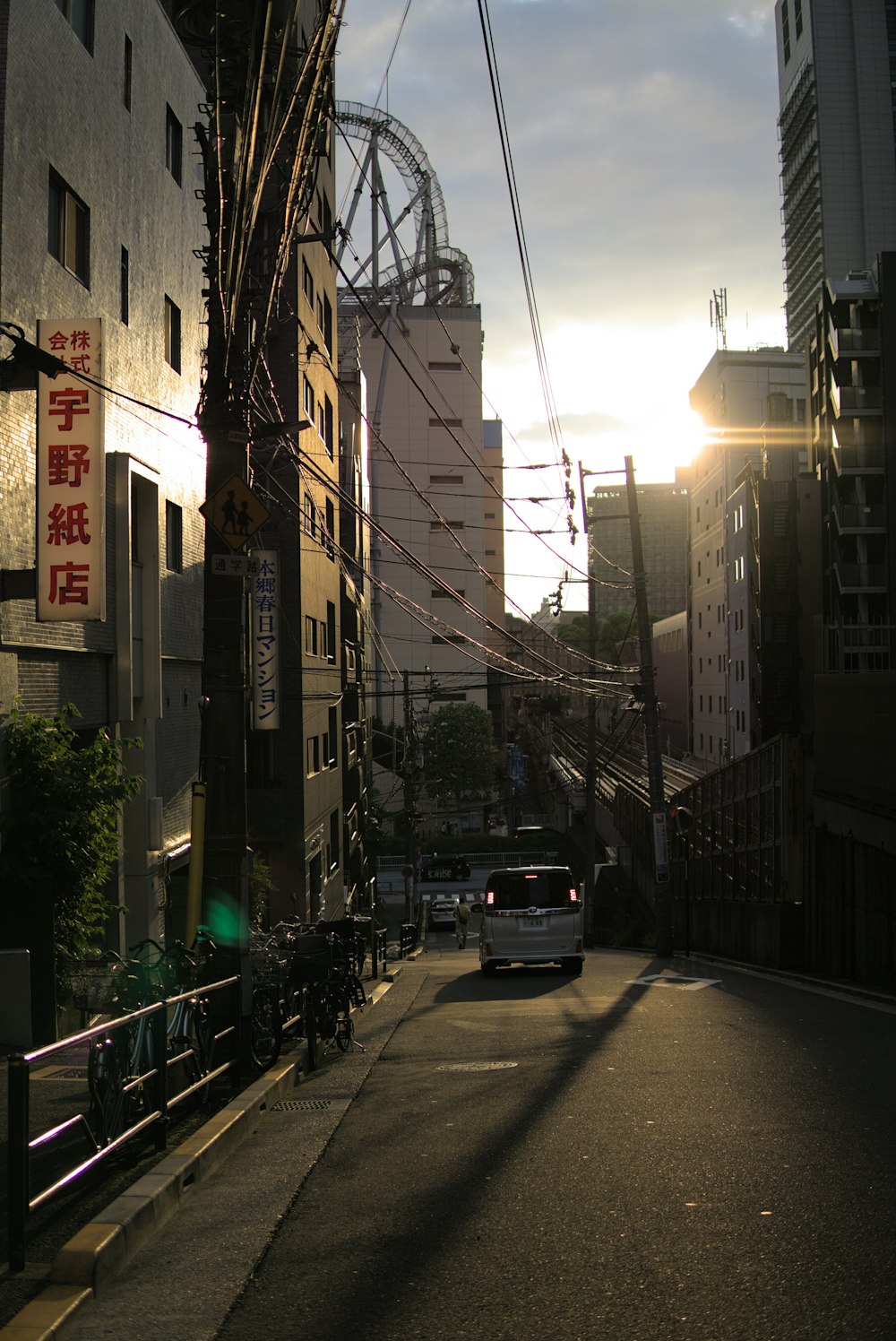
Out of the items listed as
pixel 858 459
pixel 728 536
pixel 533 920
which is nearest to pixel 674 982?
pixel 533 920

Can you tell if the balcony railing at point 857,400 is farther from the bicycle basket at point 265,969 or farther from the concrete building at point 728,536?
the bicycle basket at point 265,969

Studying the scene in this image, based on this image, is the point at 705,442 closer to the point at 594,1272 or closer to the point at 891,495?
the point at 891,495

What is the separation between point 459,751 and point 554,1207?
2629 inches

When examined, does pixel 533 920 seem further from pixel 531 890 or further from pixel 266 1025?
pixel 266 1025

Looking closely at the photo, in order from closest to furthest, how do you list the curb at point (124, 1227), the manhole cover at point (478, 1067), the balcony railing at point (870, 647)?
the curb at point (124, 1227)
the manhole cover at point (478, 1067)
the balcony railing at point (870, 647)

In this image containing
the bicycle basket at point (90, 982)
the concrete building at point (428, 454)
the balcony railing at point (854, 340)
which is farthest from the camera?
the concrete building at point (428, 454)

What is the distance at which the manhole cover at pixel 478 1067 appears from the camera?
10.4m

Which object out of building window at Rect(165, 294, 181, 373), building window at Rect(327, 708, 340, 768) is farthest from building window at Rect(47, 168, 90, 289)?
building window at Rect(327, 708, 340, 768)

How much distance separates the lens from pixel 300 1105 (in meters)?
9.26

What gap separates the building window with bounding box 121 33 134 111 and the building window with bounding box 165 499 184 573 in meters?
6.24

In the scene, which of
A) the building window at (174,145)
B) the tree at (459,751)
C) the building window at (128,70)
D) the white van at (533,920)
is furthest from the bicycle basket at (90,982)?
the tree at (459,751)

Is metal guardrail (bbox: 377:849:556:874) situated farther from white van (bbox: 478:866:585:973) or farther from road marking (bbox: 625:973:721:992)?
road marking (bbox: 625:973:721:992)

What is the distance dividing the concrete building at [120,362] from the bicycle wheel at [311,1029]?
469cm

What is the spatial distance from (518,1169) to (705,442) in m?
82.3
